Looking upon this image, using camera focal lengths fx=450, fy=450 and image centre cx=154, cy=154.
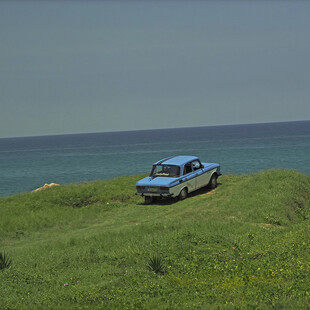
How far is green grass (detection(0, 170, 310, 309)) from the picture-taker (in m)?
8.81

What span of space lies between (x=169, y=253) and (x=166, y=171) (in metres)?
Result: 9.95

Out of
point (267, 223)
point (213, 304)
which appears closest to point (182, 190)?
point (267, 223)

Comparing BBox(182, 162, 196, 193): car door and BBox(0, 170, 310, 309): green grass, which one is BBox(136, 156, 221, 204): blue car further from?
BBox(0, 170, 310, 309): green grass

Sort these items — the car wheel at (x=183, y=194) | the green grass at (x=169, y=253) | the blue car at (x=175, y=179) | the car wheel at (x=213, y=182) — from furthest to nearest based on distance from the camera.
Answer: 1. the car wheel at (x=213, y=182)
2. the car wheel at (x=183, y=194)
3. the blue car at (x=175, y=179)
4. the green grass at (x=169, y=253)

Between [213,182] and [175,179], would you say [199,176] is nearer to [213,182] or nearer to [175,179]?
[213,182]

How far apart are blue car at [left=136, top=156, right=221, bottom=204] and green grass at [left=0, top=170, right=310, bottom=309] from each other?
607 millimetres

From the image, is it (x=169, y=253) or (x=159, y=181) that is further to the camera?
(x=159, y=181)

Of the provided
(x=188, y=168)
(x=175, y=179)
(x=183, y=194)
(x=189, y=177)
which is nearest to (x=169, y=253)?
(x=175, y=179)

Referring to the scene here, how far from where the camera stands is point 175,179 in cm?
2073

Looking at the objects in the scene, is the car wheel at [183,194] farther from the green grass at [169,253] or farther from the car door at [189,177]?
the green grass at [169,253]

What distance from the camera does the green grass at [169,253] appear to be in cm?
881

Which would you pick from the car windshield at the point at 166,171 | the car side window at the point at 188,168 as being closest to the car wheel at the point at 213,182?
the car side window at the point at 188,168

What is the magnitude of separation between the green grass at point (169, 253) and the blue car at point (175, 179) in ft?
1.99

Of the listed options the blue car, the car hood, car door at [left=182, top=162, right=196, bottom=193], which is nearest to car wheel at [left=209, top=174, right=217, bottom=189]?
the blue car
